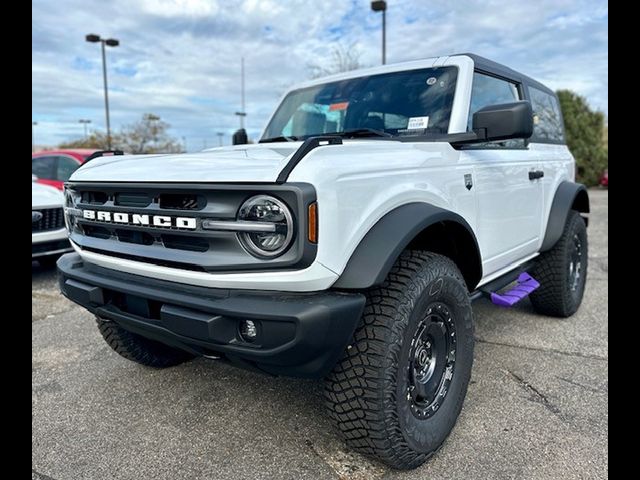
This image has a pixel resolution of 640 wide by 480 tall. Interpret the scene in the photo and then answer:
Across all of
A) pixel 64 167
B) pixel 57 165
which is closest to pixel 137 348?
pixel 64 167

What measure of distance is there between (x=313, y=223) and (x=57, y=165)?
6741 mm

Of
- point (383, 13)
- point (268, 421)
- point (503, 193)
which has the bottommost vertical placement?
point (268, 421)

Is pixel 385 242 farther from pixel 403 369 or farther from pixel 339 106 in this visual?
pixel 339 106

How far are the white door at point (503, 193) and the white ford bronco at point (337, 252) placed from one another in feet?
0.07

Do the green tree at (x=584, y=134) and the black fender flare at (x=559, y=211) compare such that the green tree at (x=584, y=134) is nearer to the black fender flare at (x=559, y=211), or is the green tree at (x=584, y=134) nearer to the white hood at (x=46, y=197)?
the black fender flare at (x=559, y=211)

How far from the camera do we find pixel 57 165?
23.6 feet

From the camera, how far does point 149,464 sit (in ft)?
7.26

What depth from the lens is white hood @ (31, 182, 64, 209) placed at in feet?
19.1

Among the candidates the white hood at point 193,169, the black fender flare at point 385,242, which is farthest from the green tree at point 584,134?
the white hood at point 193,169

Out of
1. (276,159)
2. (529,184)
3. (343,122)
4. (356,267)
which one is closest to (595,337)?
(529,184)

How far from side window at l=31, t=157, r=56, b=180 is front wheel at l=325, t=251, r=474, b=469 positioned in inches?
264
